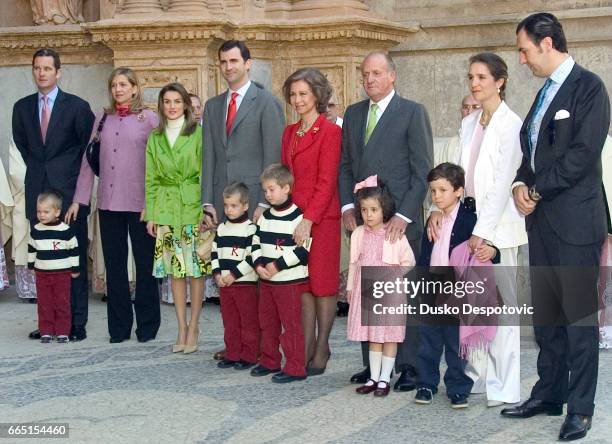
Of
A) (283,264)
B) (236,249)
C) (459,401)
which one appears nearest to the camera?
(459,401)

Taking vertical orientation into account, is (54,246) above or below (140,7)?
below

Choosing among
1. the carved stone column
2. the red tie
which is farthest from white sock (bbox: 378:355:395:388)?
the carved stone column

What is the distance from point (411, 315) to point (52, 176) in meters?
2.85

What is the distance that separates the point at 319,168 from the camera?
6.56 meters

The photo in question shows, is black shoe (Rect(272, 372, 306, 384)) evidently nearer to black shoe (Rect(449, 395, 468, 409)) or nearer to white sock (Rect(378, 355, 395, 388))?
white sock (Rect(378, 355, 395, 388))

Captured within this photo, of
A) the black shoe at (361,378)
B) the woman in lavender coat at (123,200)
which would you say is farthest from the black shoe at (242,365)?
the woman in lavender coat at (123,200)

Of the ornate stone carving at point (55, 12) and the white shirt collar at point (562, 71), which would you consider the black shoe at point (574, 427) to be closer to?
the white shirt collar at point (562, 71)

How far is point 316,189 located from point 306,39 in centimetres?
344

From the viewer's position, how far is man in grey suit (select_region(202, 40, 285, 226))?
6898mm

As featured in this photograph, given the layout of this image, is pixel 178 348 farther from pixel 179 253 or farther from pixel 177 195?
pixel 177 195

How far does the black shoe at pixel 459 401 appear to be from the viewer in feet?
19.0

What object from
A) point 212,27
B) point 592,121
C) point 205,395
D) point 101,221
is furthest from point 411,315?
point 212,27

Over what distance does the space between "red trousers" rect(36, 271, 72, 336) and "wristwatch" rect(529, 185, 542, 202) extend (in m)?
3.58

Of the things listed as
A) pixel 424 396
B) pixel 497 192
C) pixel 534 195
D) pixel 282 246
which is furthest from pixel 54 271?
pixel 534 195
